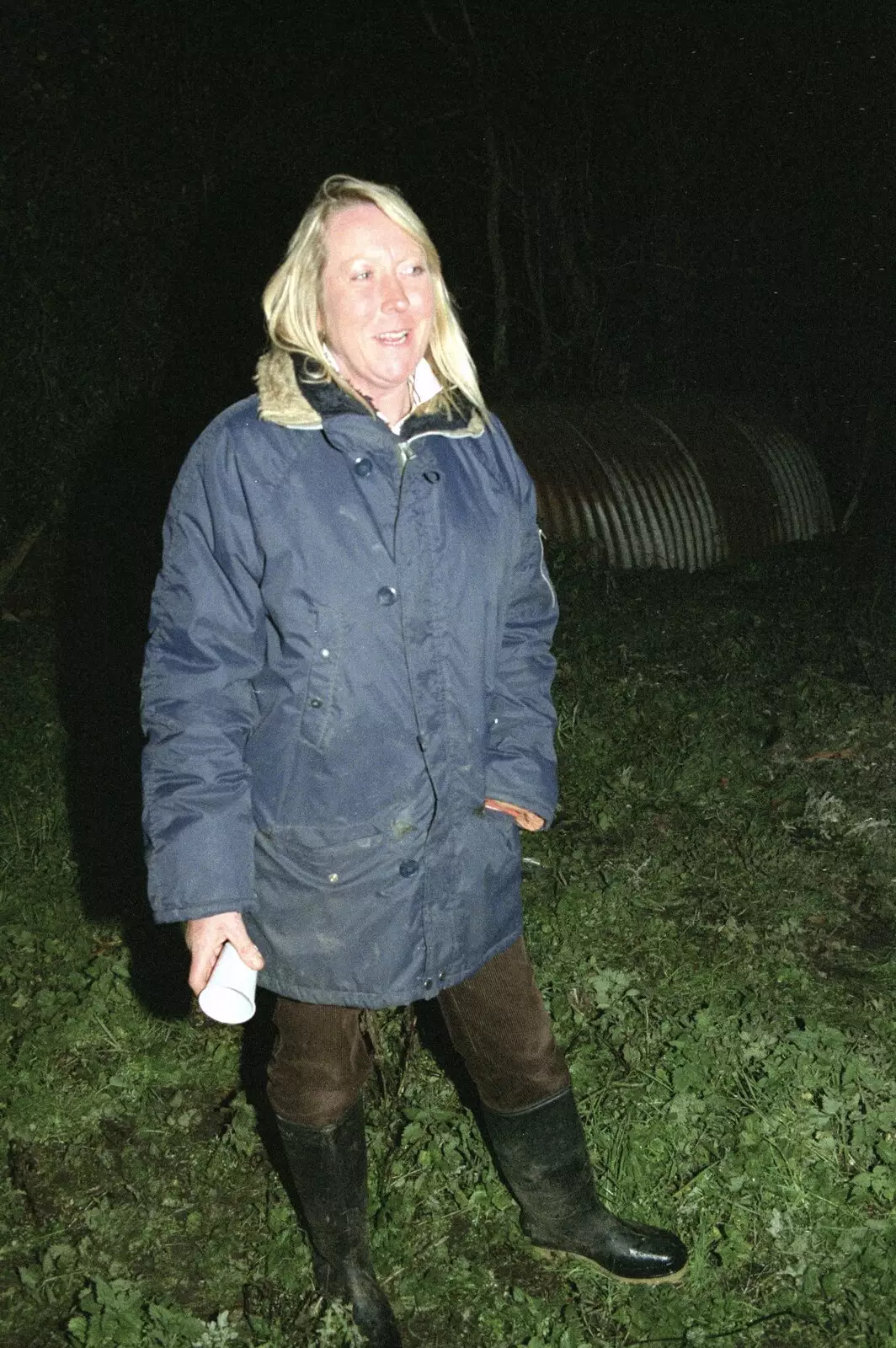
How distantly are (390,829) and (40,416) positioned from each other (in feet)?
21.4

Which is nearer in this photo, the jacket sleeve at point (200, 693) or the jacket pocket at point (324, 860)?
the jacket sleeve at point (200, 693)

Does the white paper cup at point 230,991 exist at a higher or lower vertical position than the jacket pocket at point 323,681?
lower

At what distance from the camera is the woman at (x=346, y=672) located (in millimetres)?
2438

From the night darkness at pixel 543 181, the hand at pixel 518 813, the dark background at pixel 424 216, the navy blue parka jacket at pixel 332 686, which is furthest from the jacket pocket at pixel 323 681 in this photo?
the night darkness at pixel 543 181

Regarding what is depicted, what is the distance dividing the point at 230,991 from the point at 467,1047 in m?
0.75

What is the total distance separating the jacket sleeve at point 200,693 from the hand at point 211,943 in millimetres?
42

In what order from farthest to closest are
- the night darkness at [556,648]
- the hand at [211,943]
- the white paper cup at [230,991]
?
the night darkness at [556,648] < the hand at [211,943] < the white paper cup at [230,991]

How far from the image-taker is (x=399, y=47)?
44.2 ft

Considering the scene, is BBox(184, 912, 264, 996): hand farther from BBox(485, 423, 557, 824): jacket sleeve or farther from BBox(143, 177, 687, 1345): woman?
BBox(485, 423, 557, 824): jacket sleeve

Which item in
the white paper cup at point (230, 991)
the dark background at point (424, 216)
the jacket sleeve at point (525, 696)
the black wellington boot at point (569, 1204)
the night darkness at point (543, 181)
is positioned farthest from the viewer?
the night darkness at point (543, 181)

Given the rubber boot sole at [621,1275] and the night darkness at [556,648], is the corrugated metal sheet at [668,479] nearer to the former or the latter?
the night darkness at [556,648]

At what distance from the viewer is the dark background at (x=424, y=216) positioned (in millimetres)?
8172

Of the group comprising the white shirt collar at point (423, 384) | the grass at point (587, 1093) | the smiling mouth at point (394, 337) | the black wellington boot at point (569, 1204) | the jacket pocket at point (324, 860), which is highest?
the smiling mouth at point (394, 337)

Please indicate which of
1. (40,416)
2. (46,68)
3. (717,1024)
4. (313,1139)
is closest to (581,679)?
(717,1024)
